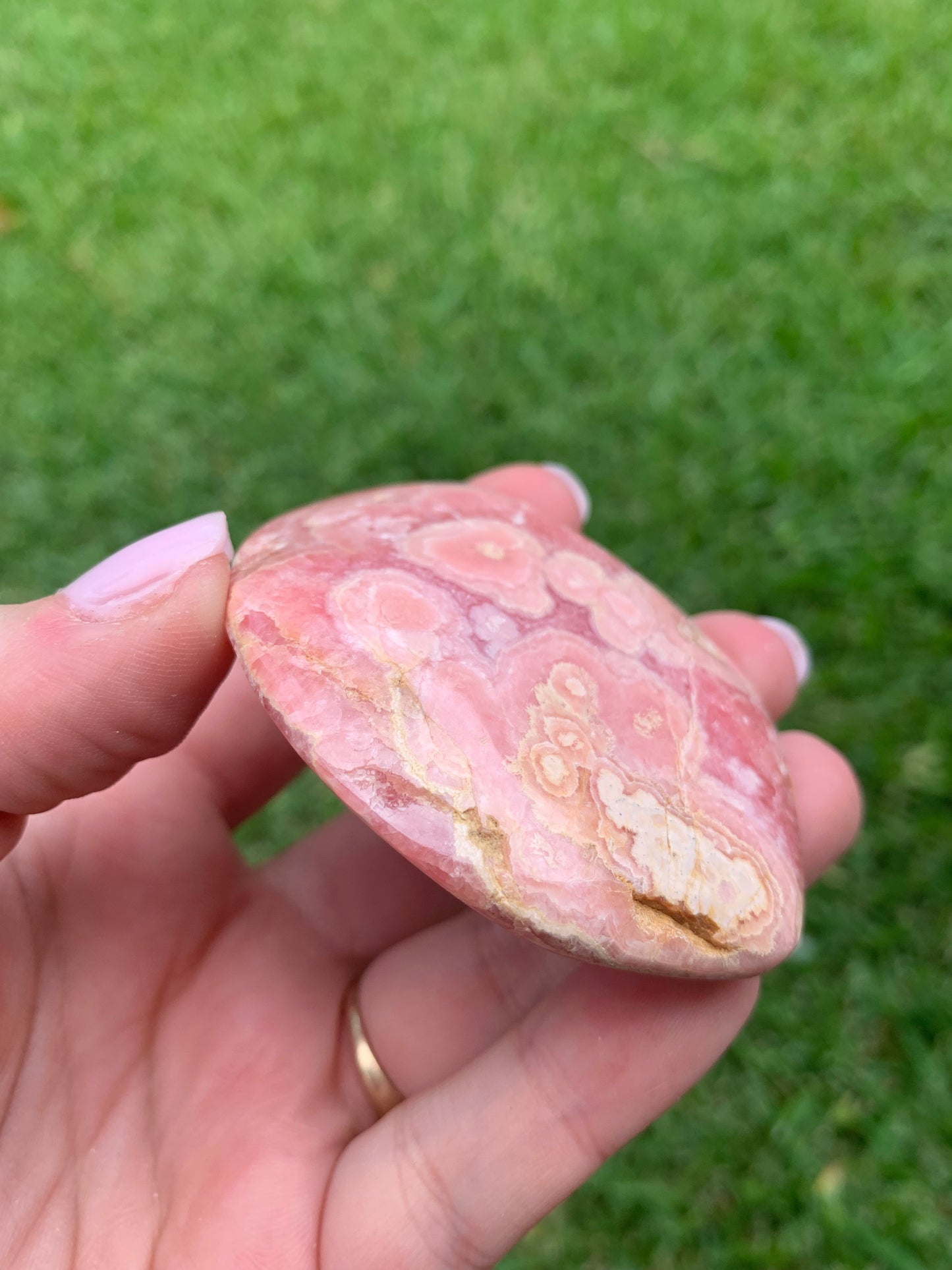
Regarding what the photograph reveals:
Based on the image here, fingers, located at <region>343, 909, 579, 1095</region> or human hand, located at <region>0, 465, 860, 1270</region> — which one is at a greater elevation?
human hand, located at <region>0, 465, 860, 1270</region>

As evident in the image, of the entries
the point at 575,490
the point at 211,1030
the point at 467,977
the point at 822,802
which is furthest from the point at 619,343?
the point at 211,1030

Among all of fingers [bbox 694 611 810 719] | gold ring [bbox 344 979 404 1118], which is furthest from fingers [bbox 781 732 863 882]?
gold ring [bbox 344 979 404 1118]

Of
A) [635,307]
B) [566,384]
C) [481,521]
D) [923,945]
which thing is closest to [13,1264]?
[481,521]

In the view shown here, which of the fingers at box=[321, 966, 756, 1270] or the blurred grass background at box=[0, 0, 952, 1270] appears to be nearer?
the fingers at box=[321, 966, 756, 1270]

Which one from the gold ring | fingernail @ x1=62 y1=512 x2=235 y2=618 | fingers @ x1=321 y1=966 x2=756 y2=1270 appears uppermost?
fingernail @ x1=62 y1=512 x2=235 y2=618

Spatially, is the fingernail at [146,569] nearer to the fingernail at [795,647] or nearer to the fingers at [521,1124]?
the fingers at [521,1124]

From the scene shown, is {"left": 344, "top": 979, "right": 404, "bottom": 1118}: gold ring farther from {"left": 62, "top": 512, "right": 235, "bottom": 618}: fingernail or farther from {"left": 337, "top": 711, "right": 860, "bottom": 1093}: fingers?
{"left": 62, "top": 512, "right": 235, "bottom": 618}: fingernail

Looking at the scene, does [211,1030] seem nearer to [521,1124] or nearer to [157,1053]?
[157,1053]

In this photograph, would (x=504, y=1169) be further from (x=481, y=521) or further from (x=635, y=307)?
(x=635, y=307)
